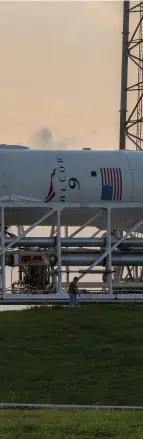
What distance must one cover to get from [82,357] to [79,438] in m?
9.20

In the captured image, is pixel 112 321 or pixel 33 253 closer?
pixel 112 321

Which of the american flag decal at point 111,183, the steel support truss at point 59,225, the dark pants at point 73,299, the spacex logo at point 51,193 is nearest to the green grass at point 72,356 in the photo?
the dark pants at point 73,299

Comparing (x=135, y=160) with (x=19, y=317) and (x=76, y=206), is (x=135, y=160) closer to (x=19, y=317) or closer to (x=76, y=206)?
(x=76, y=206)

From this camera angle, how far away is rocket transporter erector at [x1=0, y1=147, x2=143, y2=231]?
1126 inches

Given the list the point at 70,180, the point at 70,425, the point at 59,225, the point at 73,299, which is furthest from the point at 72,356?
the point at 70,180

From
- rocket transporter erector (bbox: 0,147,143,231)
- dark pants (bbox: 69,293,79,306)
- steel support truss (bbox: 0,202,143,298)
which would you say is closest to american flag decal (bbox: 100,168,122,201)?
rocket transporter erector (bbox: 0,147,143,231)

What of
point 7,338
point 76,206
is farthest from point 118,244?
point 7,338

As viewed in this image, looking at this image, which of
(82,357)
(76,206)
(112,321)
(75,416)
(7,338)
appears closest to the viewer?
(75,416)

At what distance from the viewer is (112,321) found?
2392cm

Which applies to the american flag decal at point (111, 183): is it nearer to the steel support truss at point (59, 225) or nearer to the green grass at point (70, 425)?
the steel support truss at point (59, 225)

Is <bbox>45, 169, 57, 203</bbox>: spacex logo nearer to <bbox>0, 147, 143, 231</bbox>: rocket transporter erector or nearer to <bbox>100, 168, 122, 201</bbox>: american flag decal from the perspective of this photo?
<bbox>0, 147, 143, 231</bbox>: rocket transporter erector

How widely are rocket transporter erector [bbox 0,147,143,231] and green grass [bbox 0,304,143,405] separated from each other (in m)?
4.41

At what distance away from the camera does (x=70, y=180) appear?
29.0 meters

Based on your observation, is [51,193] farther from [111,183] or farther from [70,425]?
[70,425]
